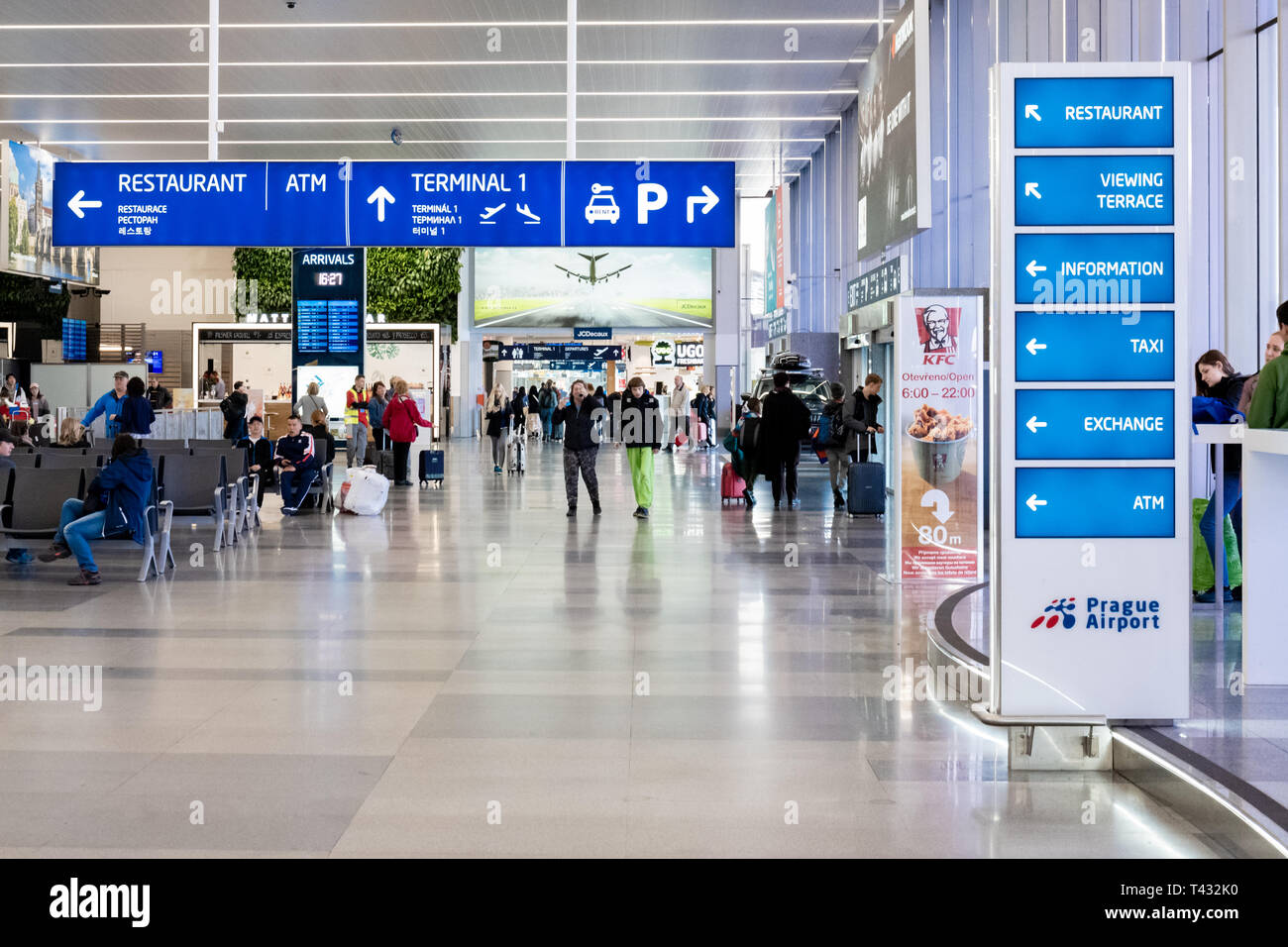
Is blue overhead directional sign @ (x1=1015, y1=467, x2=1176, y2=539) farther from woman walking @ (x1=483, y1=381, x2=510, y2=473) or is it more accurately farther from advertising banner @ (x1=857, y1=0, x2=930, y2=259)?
woman walking @ (x1=483, y1=381, x2=510, y2=473)

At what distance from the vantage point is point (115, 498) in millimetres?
10617

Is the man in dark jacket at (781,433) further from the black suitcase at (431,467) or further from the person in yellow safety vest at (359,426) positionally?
the person in yellow safety vest at (359,426)

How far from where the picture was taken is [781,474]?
18.7 m

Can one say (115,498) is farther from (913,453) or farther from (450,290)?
(450,290)

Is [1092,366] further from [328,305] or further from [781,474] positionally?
[328,305]

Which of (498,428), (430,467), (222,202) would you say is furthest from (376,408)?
(222,202)

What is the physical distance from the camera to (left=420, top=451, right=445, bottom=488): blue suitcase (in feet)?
72.7

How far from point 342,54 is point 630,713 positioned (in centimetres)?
1682

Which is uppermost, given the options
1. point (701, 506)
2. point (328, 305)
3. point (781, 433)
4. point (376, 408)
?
point (328, 305)

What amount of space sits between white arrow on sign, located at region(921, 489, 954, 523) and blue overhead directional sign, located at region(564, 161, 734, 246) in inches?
217

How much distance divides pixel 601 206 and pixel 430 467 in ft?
25.5

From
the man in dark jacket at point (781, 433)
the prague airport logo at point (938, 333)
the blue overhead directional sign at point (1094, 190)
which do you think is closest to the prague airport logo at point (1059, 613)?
the blue overhead directional sign at point (1094, 190)

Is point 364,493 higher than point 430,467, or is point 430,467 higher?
point 430,467

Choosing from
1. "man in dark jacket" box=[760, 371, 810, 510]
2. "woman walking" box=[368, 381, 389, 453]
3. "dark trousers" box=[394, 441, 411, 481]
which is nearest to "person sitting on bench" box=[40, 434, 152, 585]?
"man in dark jacket" box=[760, 371, 810, 510]
